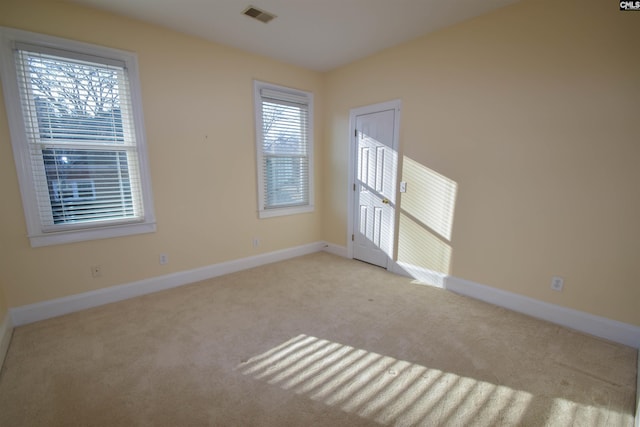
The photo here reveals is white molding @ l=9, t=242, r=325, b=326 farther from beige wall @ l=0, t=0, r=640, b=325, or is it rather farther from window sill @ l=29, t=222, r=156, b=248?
window sill @ l=29, t=222, r=156, b=248

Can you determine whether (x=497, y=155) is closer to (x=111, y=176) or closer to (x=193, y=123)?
(x=193, y=123)

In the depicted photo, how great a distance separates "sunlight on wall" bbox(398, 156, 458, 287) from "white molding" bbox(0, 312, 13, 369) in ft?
12.2

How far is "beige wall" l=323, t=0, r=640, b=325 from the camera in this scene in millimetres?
2059

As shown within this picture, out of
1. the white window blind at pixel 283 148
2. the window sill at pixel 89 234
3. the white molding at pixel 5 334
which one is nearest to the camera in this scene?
the white molding at pixel 5 334

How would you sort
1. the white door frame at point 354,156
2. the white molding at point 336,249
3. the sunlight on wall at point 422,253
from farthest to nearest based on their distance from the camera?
the white molding at point 336,249 → the white door frame at point 354,156 → the sunlight on wall at point 422,253

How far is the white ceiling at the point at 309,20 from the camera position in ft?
7.90

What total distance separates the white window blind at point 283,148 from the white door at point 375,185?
81cm

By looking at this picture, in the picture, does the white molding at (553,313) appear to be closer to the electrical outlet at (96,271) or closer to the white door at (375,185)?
the white door at (375,185)

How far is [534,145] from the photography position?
7.93 ft

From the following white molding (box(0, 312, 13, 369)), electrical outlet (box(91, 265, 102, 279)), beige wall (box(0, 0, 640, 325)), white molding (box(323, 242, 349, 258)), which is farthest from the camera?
white molding (box(323, 242, 349, 258))

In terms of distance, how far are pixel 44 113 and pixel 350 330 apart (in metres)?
3.23

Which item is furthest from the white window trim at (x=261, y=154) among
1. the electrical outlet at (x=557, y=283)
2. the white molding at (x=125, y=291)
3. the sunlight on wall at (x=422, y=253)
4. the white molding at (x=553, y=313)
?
the electrical outlet at (x=557, y=283)

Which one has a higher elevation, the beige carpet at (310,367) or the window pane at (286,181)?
the window pane at (286,181)

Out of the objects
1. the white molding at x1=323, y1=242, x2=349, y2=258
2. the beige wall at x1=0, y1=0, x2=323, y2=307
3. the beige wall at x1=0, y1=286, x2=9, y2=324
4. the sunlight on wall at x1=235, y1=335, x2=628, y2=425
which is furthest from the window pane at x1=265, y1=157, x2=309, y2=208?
the beige wall at x1=0, y1=286, x2=9, y2=324
